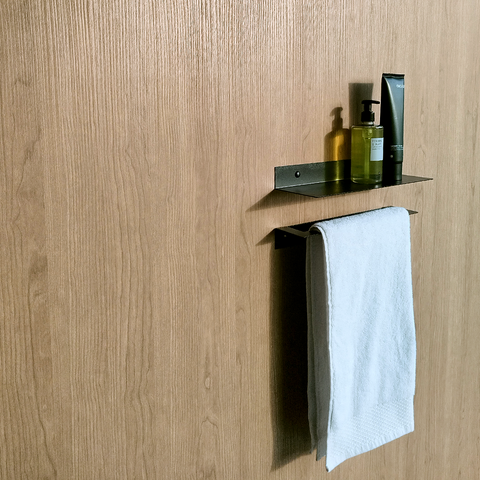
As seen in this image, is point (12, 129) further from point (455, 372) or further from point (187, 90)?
point (455, 372)

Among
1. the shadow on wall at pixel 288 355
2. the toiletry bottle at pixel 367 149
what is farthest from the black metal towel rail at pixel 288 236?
the toiletry bottle at pixel 367 149

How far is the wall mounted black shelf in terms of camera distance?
41.0 inches

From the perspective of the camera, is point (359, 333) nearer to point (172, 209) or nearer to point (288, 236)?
point (288, 236)

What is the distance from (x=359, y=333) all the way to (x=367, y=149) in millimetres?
339

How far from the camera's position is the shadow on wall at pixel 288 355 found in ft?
3.59

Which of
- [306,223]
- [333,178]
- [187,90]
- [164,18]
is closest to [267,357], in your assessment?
[306,223]

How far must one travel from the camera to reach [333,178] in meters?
1.14

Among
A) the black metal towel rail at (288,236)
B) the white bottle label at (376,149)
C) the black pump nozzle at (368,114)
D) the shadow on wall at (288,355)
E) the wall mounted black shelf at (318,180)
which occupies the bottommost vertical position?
the shadow on wall at (288,355)

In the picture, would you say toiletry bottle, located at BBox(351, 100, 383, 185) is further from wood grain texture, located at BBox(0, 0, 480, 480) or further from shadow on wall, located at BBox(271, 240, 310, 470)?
shadow on wall, located at BBox(271, 240, 310, 470)

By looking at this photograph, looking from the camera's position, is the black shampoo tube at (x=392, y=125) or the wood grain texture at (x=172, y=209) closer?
the wood grain texture at (x=172, y=209)

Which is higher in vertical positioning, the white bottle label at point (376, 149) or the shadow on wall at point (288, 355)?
the white bottle label at point (376, 149)

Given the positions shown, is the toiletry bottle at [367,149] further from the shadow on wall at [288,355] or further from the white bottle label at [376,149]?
the shadow on wall at [288,355]

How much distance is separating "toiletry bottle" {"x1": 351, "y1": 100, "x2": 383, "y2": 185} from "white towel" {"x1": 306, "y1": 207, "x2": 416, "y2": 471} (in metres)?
0.07

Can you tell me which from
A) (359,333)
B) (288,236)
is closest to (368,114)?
(288,236)
